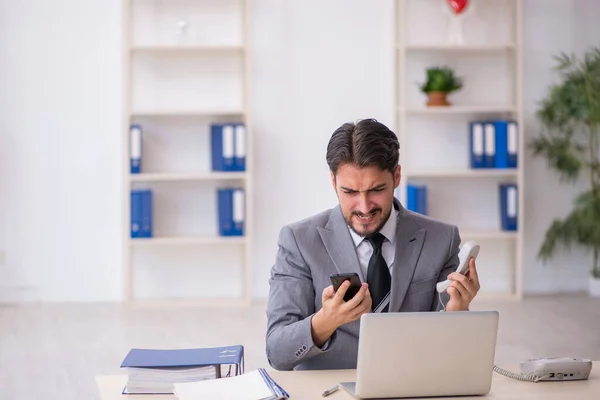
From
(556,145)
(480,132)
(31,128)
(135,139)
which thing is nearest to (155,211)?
(135,139)

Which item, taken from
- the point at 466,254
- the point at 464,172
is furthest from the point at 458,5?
the point at 466,254

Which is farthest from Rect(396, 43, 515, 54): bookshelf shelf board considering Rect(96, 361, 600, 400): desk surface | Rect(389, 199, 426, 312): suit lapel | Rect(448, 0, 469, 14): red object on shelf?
Rect(96, 361, 600, 400): desk surface

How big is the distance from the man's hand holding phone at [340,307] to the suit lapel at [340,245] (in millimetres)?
268

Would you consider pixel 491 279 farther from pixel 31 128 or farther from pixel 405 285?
pixel 405 285

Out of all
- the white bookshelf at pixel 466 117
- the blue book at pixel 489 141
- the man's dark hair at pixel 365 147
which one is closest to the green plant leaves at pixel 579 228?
the white bookshelf at pixel 466 117

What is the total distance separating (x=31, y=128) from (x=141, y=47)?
3.14 feet

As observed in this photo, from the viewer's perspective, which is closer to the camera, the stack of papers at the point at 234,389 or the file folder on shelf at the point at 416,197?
the stack of papers at the point at 234,389

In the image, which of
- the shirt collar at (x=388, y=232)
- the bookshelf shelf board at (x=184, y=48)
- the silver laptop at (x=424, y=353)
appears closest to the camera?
the silver laptop at (x=424, y=353)

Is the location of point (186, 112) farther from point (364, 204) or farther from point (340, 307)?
point (340, 307)

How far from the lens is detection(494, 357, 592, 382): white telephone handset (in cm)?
219

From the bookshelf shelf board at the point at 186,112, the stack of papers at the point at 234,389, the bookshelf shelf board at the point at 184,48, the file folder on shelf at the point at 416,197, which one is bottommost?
the stack of papers at the point at 234,389

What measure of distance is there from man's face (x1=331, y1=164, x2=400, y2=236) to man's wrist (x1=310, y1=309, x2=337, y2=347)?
1.08 ft

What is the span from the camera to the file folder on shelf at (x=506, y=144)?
6070mm

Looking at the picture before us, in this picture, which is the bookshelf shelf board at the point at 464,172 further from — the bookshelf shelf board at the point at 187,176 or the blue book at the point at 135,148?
the blue book at the point at 135,148
